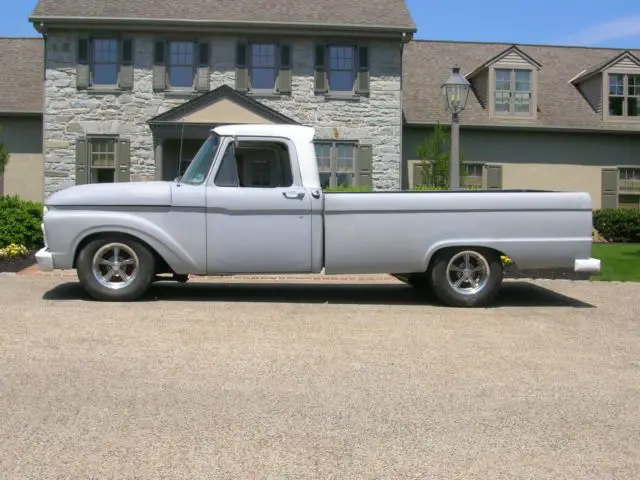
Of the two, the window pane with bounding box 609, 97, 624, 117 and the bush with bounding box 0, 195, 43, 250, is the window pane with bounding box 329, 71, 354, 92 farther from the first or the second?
the bush with bounding box 0, 195, 43, 250

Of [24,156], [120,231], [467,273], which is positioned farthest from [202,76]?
[467,273]

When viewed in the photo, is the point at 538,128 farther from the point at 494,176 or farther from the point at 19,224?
the point at 19,224

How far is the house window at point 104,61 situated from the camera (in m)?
20.8

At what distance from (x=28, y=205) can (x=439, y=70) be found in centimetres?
1526

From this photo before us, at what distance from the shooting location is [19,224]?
13.4m

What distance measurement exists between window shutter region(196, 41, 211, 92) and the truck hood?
42.5ft

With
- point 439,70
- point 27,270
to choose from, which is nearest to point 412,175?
point 439,70

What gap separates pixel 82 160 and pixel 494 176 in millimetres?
12269

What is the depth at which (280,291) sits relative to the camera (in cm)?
984

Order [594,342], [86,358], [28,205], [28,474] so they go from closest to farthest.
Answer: [28,474] → [86,358] → [594,342] → [28,205]

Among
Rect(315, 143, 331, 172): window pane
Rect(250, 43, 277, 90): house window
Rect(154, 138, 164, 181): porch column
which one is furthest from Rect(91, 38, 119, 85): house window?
Rect(315, 143, 331, 172): window pane

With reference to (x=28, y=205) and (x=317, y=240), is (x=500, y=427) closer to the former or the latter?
(x=317, y=240)

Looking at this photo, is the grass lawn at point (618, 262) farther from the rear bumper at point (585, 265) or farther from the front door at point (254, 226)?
the front door at point (254, 226)

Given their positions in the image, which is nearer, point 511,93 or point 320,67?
point 320,67
